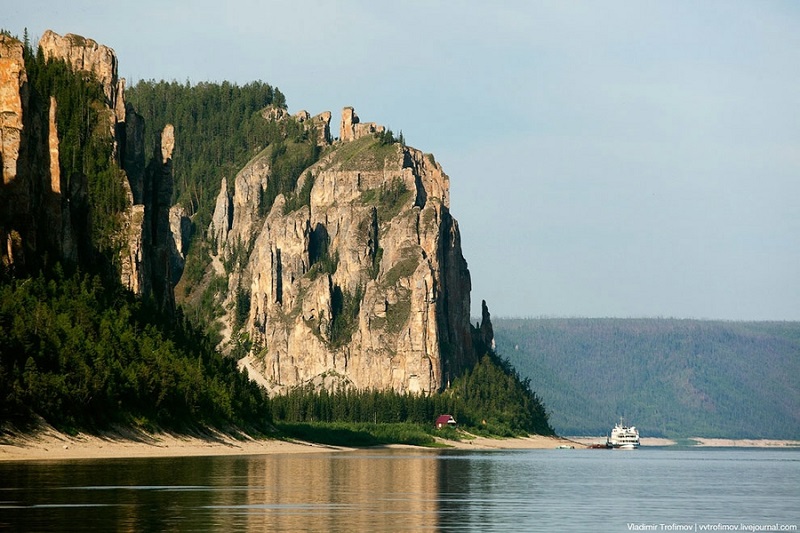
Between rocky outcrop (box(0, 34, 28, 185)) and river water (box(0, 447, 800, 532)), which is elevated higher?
rocky outcrop (box(0, 34, 28, 185))

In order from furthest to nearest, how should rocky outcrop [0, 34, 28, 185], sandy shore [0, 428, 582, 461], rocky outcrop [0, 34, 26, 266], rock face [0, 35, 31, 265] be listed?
1. rocky outcrop [0, 34, 28, 185]
2. rocky outcrop [0, 34, 26, 266]
3. rock face [0, 35, 31, 265]
4. sandy shore [0, 428, 582, 461]

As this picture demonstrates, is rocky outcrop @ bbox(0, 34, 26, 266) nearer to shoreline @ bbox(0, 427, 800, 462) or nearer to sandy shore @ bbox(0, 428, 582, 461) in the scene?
shoreline @ bbox(0, 427, 800, 462)

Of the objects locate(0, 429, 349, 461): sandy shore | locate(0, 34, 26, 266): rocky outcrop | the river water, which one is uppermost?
locate(0, 34, 26, 266): rocky outcrop

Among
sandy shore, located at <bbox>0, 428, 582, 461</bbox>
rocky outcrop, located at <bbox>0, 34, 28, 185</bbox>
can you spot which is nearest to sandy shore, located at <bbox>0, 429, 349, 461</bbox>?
sandy shore, located at <bbox>0, 428, 582, 461</bbox>

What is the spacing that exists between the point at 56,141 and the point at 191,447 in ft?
181

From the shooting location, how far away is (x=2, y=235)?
6663 inches

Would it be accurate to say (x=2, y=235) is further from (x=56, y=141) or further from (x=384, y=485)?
(x=384, y=485)

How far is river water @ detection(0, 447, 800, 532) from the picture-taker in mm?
70875

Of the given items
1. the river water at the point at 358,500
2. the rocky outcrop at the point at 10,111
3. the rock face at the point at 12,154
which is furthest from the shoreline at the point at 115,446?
the rocky outcrop at the point at 10,111

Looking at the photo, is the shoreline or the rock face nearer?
the shoreline

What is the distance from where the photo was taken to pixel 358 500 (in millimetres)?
88062

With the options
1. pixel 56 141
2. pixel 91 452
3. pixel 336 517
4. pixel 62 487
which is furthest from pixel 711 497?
pixel 56 141

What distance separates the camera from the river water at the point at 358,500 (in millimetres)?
70875

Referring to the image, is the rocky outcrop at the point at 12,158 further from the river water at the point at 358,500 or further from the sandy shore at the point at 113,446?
the river water at the point at 358,500
